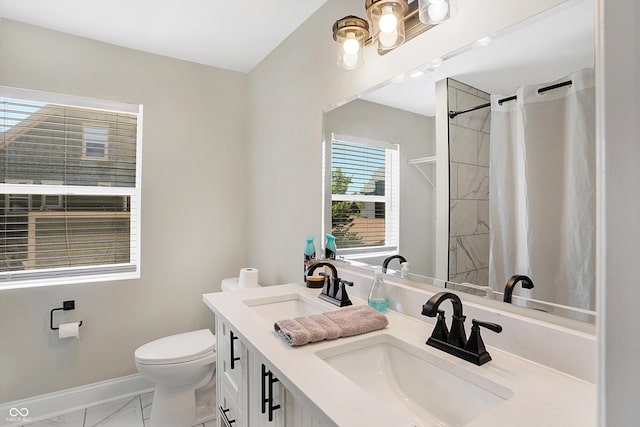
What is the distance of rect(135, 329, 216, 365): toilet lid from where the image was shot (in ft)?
5.98

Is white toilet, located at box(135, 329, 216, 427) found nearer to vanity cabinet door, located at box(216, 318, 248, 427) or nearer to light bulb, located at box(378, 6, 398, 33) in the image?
vanity cabinet door, located at box(216, 318, 248, 427)

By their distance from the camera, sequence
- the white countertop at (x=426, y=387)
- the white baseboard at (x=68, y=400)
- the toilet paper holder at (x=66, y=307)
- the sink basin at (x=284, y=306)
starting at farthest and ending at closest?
the toilet paper holder at (x=66, y=307)
the white baseboard at (x=68, y=400)
the sink basin at (x=284, y=306)
the white countertop at (x=426, y=387)

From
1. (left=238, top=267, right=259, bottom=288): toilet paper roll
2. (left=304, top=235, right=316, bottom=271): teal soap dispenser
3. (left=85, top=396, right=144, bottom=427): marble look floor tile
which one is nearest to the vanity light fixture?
(left=304, top=235, right=316, bottom=271): teal soap dispenser

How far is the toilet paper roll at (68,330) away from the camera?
201cm

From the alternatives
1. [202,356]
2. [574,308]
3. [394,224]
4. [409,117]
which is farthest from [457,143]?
[202,356]

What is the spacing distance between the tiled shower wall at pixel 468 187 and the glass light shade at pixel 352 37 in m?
0.45

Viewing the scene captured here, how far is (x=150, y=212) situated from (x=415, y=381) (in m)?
2.12

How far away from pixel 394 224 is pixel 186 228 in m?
1.75

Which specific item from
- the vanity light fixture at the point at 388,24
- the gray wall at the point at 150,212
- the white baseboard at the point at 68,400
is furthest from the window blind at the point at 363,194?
the white baseboard at the point at 68,400

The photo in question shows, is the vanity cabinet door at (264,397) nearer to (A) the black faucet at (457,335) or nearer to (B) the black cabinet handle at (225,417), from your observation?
(B) the black cabinet handle at (225,417)

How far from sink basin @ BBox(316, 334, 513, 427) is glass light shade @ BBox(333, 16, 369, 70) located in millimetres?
1119

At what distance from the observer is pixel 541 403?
682 mm

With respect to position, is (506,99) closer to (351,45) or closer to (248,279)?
(351,45)

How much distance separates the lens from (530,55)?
2.92 feet
